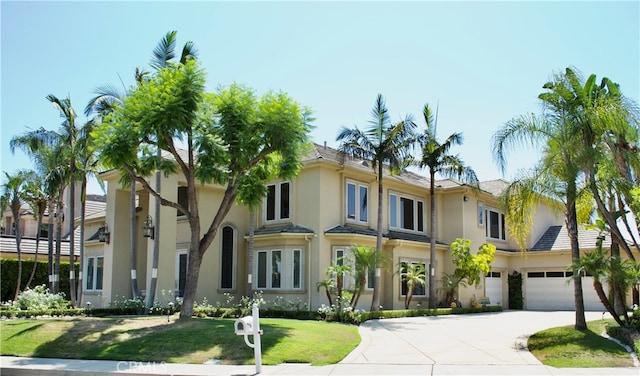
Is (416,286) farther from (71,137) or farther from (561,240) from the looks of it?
(71,137)

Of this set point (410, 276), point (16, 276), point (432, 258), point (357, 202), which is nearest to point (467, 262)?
point (432, 258)

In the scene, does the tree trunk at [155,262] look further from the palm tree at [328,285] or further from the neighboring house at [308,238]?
the palm tree at [328,285]

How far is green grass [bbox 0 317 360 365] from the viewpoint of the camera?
12.5m

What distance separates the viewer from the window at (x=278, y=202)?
965 inches

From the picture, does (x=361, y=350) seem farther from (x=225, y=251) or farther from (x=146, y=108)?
(x=225, y=251)

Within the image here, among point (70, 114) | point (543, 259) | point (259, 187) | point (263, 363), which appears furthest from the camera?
point (543, 259)

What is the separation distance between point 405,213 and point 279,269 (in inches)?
290

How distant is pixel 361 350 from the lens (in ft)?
44.7

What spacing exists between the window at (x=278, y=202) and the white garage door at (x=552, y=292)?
1544cm

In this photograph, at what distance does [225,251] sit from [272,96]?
32.9 ft

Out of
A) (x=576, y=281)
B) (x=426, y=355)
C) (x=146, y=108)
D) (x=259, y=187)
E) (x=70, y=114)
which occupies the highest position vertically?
(x=70, y=114)

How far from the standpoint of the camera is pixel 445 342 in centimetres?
1498

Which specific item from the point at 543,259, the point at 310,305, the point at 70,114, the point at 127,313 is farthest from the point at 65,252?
the point at 543,259

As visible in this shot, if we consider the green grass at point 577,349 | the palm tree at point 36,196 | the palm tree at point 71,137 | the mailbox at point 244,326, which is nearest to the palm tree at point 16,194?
the palm tree at point 36,196
